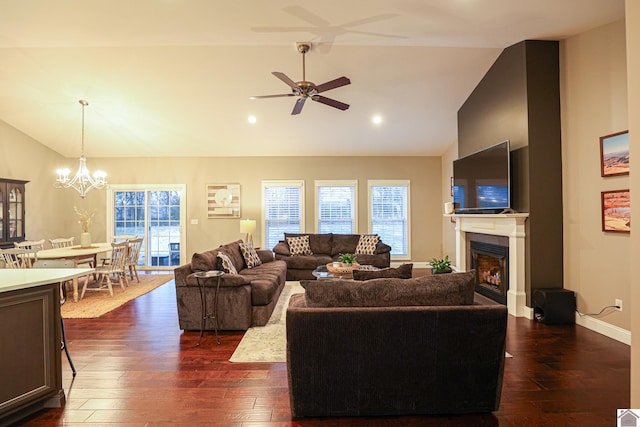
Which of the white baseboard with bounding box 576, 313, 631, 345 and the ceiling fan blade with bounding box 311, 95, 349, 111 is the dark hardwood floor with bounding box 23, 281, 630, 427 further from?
the ceiling fan blade with bounding box 311, 95, 349, 111

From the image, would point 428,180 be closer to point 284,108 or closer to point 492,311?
point 284,108

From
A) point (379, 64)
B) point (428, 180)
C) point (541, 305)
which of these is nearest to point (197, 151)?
point (379, 64)

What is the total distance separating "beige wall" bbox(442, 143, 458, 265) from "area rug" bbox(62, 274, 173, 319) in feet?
20.5

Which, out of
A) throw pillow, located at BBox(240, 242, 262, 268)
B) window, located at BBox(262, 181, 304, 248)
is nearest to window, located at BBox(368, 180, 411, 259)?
window, located at BBox(262, 181, 304, 248)

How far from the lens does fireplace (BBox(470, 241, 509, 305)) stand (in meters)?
4.85

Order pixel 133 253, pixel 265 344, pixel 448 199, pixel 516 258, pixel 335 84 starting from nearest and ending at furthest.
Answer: pixel 265 344 → pixel 335 84 → pixel 516 258 → pixel 133 253 → pixel 448 199

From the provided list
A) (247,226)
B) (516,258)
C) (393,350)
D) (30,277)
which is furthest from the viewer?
(247,226)

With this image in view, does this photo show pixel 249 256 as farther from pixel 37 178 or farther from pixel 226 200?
pixel 37 178

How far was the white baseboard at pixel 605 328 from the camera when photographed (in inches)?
140

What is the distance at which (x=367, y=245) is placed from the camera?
721 cm

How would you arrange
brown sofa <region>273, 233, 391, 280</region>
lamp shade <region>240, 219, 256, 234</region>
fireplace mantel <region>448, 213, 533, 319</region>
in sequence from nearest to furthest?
fireplace mantel <region>448, 213, 533, 319</region>
brown sofa <region>273, 233, 391, 280</region>
lamp shade <region>240, 219, 256, 234</region>

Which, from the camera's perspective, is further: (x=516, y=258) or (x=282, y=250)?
(x=282, y=250)

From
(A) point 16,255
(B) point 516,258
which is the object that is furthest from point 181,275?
(B) point 516,258

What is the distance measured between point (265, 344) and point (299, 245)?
12.6 ft
